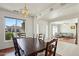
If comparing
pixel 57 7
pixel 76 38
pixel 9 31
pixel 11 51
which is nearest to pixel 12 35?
pixel 9 31

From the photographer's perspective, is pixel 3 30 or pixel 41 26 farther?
pixel 41 26

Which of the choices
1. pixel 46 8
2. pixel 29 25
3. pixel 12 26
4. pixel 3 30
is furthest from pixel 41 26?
pixel 3 30

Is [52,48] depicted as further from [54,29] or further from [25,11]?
[25,11]

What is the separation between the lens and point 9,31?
1.36 m

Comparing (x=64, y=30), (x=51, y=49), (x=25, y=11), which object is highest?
(x=25, y=11)

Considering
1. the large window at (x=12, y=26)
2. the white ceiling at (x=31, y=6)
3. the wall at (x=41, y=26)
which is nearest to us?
the white ceiling at (x=31, y=6)

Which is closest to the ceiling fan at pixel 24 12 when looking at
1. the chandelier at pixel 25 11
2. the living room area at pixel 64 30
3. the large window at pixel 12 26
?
the chandelier at pixel 25 11

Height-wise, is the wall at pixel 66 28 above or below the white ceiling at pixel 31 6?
below

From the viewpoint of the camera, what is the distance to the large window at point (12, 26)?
1318mm

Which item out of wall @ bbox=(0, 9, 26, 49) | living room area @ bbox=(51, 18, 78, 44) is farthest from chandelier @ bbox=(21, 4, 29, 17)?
living room area @ bbox=(51, 18, 78, 44)

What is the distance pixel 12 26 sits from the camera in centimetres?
135

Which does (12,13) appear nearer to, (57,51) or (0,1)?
(0,1)

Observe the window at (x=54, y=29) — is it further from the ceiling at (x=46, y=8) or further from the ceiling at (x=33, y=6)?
the ceiling at (x=33, y=6)

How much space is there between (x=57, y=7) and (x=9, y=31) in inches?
31.4
